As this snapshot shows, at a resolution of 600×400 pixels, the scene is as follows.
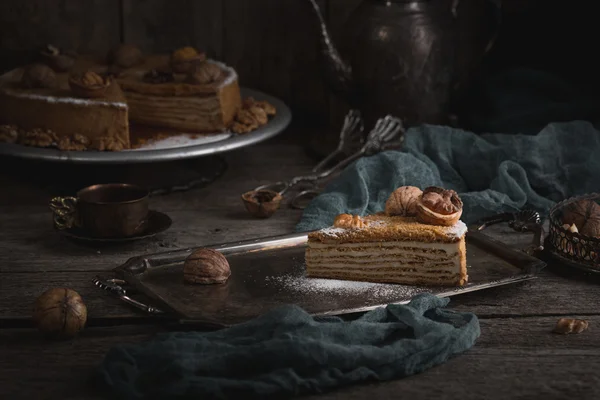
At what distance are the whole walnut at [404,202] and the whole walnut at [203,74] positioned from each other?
0.91 m

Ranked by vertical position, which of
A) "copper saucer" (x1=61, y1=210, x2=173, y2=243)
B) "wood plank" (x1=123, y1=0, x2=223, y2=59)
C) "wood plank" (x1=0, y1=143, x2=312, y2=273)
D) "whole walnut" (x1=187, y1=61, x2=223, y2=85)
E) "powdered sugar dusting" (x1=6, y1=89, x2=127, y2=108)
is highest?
"wood plank" (x1=123, y1=0, x2=223, y2=59)

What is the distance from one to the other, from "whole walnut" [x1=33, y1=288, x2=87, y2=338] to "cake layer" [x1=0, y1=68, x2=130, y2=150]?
0.81m

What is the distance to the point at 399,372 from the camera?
1499 millimetres

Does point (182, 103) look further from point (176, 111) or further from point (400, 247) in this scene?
point (400, 247)

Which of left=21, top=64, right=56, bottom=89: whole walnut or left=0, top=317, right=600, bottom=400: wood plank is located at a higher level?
left=21, top=64, right=56, bottom=89: whole walnut

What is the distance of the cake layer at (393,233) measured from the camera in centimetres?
181

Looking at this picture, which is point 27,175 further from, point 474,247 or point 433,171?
point 474,247

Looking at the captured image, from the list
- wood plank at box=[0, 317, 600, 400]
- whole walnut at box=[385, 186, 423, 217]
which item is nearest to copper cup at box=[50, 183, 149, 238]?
wood plank at box=[0, 317, 600, 400]

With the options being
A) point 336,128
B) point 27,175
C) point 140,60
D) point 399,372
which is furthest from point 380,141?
point 399,372

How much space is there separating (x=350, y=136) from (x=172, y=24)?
755 millimetres

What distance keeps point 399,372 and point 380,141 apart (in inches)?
46.5

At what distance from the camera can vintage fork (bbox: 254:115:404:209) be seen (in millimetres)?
2441

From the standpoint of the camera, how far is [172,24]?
10.1 ft

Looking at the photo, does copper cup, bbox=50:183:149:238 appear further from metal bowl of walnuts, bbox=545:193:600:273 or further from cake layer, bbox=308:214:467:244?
metal bowl of walnuts, bbox=545:193:600:273
